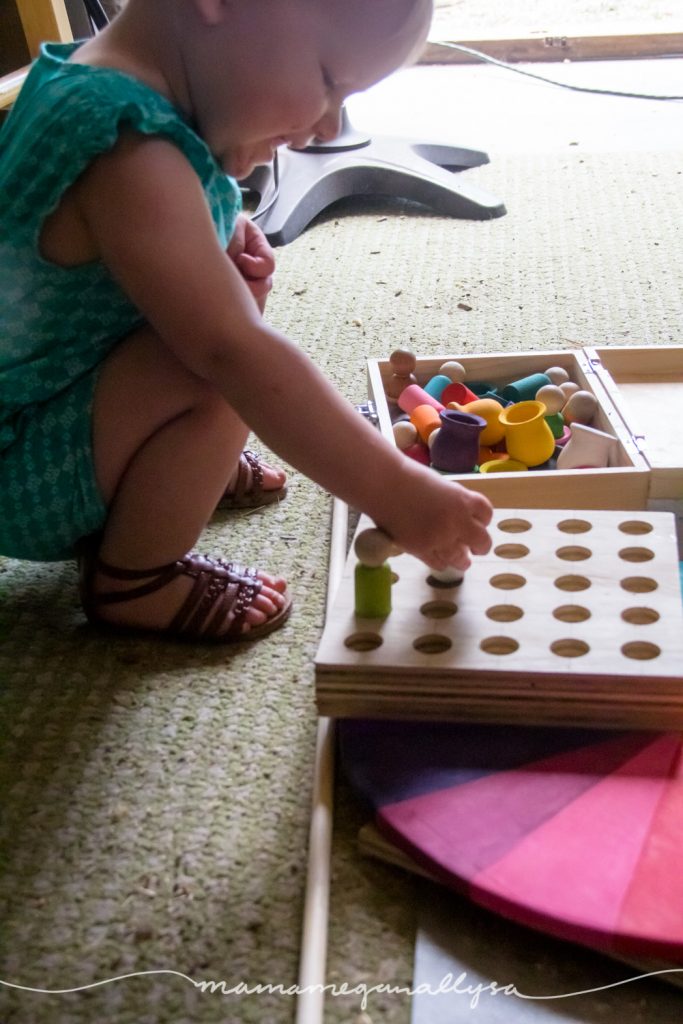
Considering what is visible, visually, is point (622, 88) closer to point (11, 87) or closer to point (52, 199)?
point (11, 87)

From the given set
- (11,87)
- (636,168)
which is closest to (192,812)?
(11,87)

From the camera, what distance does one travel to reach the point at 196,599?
2.72ft

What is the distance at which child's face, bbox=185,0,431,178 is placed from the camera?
0.66m

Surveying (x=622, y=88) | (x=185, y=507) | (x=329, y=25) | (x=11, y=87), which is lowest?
(x=622, y=88)

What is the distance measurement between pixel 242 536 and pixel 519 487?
0.26 meters

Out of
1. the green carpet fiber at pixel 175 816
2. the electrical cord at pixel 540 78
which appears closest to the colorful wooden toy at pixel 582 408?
the green carpet fiber at pixel 175 816

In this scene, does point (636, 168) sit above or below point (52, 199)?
below

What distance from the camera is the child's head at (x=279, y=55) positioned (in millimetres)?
656

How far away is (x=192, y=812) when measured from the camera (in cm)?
67

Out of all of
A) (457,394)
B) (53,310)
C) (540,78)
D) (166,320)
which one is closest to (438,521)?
(166,320)

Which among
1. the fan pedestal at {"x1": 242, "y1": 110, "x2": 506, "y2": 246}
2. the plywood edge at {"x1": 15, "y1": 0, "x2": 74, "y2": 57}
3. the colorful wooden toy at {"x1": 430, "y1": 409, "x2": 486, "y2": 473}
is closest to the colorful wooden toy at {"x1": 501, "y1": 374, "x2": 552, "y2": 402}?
the colorful wooden toy at {"x1": 430, "y1": 409, "x2": 486, "y2": 473}

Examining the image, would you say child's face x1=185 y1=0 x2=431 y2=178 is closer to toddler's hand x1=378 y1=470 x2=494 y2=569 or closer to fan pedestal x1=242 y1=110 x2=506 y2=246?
toddler's hand x1=378 y1=470 x2=494 y2=569

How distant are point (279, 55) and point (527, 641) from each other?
0.41 meters

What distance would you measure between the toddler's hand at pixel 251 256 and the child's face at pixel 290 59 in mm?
192
